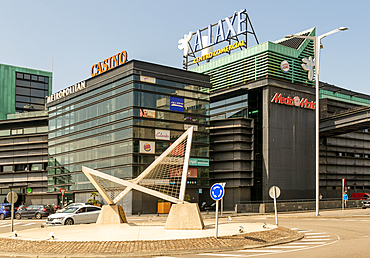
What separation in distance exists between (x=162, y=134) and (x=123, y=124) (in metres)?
5.10

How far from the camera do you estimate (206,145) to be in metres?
58.2

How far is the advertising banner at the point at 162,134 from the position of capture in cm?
5344

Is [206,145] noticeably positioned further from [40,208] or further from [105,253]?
[105,253]

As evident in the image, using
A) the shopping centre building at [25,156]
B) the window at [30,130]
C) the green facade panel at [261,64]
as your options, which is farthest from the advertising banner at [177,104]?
the window at [30,130]

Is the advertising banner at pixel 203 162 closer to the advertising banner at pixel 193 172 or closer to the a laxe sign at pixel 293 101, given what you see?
the advertising banner at pixel 193 172

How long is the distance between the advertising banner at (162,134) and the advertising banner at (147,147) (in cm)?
113

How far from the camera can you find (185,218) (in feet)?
67.3

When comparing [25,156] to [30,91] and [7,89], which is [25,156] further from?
[30,91]

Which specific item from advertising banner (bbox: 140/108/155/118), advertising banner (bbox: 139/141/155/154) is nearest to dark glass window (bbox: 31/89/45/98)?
advertising banner (bbox: 140/108/155/118)

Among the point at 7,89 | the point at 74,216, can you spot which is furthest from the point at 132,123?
the point at 7,89

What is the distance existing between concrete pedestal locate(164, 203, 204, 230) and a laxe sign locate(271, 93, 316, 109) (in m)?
42.0

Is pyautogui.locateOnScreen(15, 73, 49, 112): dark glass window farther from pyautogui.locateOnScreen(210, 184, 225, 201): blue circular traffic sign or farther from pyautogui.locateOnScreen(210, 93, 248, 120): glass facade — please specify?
pyautogui.locateOnScreen(210, 184, 225, 201): blue circular traffic sign

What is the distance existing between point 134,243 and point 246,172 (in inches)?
1799

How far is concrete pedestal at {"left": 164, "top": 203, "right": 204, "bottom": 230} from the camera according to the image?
20.4 m
